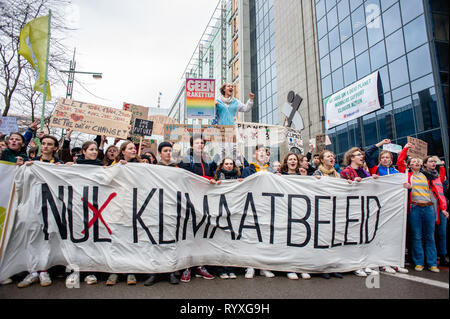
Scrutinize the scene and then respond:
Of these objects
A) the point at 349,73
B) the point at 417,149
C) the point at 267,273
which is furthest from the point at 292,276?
the point at 349,73

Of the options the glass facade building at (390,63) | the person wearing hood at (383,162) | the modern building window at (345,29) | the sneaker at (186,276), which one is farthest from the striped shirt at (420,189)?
the modern building window at (345,29)

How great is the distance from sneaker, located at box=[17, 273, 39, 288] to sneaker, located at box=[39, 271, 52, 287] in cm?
8

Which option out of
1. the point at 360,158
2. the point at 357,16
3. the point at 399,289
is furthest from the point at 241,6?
the point at 399,289

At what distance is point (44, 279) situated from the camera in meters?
3.10

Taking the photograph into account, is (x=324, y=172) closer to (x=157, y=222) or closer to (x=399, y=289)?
(x=399, y=289)

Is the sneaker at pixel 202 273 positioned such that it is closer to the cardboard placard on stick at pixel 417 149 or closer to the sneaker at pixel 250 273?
the sneaker at pixel 250 273

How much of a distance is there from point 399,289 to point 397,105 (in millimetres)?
13923

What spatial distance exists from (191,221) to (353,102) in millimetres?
15585

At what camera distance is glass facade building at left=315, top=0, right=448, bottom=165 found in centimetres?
1234

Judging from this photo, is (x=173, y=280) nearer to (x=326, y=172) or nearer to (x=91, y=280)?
(x=91, y=280)

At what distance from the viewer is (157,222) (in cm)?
351

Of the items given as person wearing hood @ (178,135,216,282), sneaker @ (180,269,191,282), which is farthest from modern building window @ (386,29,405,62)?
sneaker @ (180,269,191,282)

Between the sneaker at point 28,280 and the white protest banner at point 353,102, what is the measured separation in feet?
51.6

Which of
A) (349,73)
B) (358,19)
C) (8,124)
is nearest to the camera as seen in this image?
(8,124)
